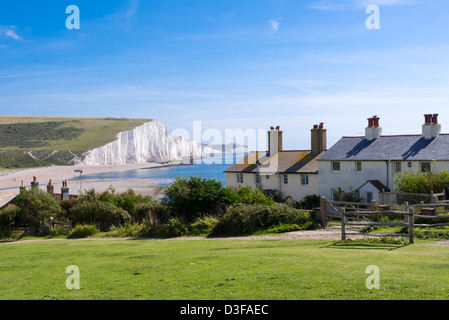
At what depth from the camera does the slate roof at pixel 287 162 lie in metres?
46.7

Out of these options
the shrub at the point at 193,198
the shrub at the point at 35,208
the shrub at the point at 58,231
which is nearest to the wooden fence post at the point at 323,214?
the shrub at the point at 193,198

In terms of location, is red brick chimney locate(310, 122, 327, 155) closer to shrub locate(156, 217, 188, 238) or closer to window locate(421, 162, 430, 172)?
window locate(421, 162, 430, 172)

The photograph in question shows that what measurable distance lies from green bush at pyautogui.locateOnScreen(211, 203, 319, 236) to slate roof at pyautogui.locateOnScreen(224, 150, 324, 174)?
20.8 meters

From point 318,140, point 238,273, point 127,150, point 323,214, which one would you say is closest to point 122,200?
point 323,214

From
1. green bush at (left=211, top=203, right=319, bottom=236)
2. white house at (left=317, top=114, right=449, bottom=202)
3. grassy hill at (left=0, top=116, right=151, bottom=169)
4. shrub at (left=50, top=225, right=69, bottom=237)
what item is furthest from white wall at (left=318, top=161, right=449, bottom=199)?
grassy hill at (left=0, top=116, right=151, bottom=169)

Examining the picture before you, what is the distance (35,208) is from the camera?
3114cm

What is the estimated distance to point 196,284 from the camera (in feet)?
34.9

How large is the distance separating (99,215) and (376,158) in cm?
2472

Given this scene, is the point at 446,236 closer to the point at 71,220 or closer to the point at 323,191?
the point at 71,220

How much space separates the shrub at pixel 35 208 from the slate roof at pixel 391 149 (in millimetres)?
25043

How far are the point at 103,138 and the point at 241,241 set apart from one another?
176753 mm

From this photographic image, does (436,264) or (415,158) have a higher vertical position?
(415,158)

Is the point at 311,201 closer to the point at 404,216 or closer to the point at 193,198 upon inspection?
the point at 193,198
